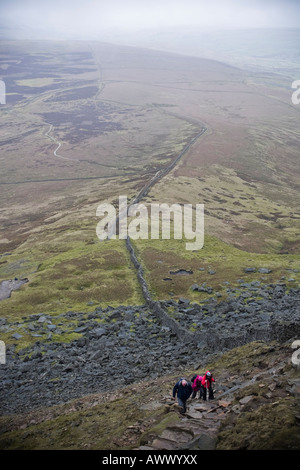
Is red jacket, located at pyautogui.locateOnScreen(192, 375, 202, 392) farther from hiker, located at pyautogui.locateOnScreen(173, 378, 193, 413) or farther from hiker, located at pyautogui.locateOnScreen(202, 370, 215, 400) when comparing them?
hiker, located at pyautogui.locateOnScreen(173, 378, 193, 413)

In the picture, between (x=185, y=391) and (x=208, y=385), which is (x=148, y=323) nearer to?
(x=208, y=385)

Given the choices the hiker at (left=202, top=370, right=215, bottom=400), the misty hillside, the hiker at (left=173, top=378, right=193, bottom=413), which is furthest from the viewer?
the hiker at (left=202, top=370, right=215, bottom=400)

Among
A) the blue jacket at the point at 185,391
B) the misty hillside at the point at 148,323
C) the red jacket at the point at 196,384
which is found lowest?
the misty hillside at the point at 148,323

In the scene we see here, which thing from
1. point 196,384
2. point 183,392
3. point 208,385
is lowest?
point 196,384

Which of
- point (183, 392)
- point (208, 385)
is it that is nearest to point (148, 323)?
point (208, 385)

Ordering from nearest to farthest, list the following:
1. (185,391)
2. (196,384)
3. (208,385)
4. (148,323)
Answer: (185,391)
(208,385)
(196,384)
(148,323)

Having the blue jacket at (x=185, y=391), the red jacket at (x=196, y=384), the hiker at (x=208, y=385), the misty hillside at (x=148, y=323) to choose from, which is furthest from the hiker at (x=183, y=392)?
the red jacket at (x=196, y=384)

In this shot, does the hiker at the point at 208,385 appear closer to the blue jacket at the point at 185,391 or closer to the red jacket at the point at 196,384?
the red jacket at the point at 196,384

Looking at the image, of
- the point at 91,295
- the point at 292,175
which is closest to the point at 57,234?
the point at 91,295

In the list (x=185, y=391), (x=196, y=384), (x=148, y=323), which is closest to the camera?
(x=185, y=391)

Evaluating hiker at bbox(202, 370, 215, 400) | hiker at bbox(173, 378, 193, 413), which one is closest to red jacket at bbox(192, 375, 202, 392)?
hiker at bbox(202, 370, 215, 400)

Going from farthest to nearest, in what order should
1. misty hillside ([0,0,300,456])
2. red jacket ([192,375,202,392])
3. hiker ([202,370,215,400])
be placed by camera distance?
red jacket ([192,375,202,392])
hiker ([202,370,215,400])
misty hillside ([0,0,300,456])
